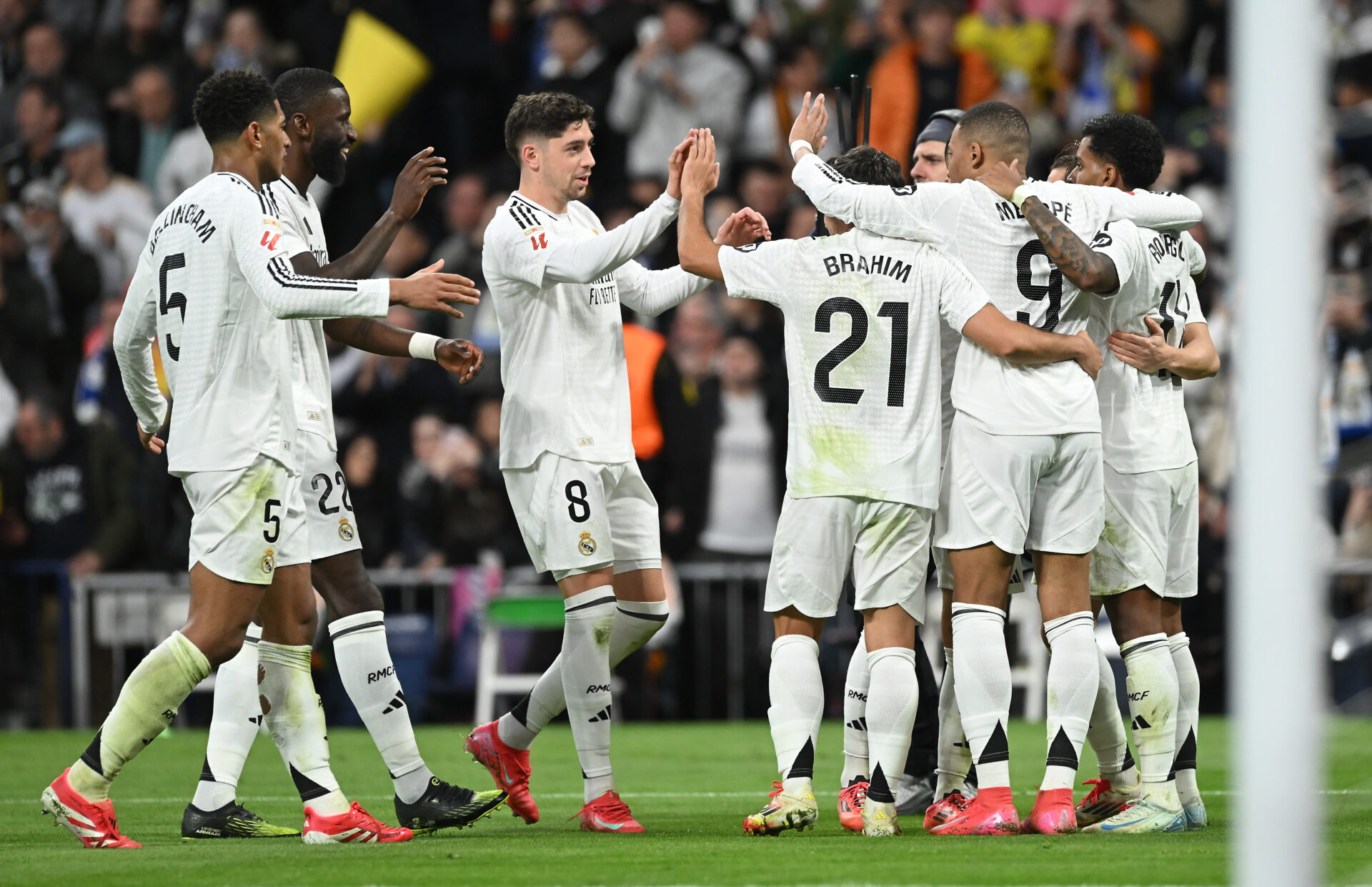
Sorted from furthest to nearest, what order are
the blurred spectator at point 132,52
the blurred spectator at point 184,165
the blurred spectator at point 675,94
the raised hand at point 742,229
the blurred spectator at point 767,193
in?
the blurred spectator at point 132,52, the blurred spectator at point 184,165, the blurred spectator at point 675,94, the blurred spectator at point 767,193, the raised hand at point 742,229

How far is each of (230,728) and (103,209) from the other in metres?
9.78

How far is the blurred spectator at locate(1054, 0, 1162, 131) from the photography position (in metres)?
15.0

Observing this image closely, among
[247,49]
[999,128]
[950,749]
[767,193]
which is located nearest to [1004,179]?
[999,128]

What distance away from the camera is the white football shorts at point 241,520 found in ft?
20.3

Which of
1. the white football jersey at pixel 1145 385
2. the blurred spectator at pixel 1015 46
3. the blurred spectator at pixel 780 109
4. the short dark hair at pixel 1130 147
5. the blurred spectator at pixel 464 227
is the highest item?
the blurred spectator at pixel 1015 46

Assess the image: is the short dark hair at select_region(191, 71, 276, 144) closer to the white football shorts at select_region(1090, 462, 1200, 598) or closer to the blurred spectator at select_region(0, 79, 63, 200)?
the white football shorts at select_region(1090, 462, 1200, 598)

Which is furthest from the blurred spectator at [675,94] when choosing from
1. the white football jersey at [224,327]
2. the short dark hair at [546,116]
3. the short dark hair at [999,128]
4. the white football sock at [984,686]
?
the white football sock at [984,686]

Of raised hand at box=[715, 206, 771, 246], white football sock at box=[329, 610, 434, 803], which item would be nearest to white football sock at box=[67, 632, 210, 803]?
white football sock at box=[329, 610, 434, 803]

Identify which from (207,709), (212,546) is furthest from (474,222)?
(212,546)

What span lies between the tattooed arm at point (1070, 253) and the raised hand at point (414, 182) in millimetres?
2211

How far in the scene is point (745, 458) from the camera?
13195 mm

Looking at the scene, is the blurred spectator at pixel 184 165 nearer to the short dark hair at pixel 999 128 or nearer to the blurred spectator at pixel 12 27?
the blurred spectator at pixel 12 27

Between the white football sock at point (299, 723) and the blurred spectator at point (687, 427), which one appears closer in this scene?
the white football sock at point (299, 723)

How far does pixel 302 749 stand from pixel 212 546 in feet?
2.92
